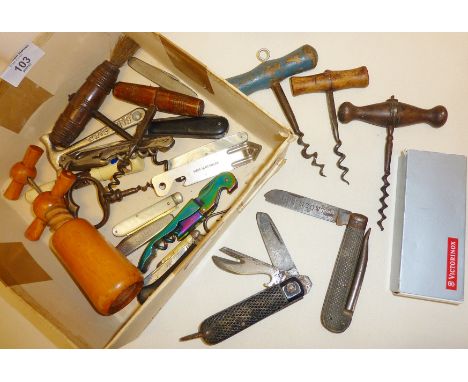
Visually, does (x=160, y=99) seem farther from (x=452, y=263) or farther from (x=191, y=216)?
(x=452, y=263)

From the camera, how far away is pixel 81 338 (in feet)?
3.51

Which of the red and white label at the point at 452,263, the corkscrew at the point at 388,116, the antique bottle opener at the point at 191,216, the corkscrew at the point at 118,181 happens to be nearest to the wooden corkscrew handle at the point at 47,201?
the corkscrew at the point at 118,181

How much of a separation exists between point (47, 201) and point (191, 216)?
41cm

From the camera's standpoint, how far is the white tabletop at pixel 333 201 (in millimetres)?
1173

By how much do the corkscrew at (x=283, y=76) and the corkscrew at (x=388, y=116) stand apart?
0.15 meters

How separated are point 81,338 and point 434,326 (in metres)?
1.01

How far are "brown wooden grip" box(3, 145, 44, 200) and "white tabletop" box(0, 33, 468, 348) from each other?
0.34m

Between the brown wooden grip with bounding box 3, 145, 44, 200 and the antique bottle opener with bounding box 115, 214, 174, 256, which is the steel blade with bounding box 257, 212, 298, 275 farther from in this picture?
the brown wooden grip with bounding box 3, 145, 44, 200

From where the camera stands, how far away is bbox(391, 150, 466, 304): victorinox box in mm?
1111

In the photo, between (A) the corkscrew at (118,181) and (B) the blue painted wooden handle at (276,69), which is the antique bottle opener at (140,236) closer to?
(A) the corkscrew at (118,181)

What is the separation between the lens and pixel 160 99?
Result: 124 centimetres

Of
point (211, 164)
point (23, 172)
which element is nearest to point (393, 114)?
point (211, 164)

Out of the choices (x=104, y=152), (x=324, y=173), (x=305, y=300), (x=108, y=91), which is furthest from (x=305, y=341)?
(x=108, y=91)
